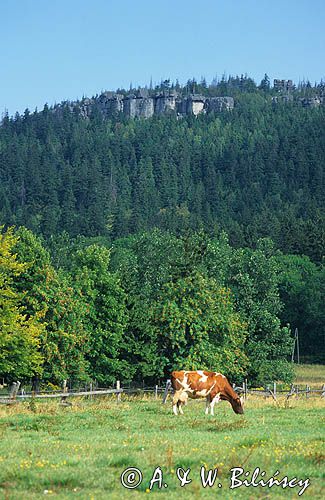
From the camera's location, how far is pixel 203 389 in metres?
27.2

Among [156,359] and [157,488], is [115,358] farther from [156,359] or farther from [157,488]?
[157,488]

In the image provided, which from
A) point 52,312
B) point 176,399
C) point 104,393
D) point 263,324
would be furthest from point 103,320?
point 176,399

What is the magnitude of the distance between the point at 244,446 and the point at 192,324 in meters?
34.1

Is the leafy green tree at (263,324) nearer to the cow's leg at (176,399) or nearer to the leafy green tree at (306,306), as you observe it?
the leafy green tree at (306,306)

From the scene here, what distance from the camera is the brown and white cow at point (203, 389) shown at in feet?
88.1

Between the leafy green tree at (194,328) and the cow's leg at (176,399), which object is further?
the leafy green tree at (194,328)

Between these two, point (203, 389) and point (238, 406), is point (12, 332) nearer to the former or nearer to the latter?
point (203, 389)

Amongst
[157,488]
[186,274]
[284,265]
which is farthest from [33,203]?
[157,488]

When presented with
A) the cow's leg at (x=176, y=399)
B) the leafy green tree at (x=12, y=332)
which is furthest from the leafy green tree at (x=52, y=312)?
the cow's leg at (x=176, y=399)

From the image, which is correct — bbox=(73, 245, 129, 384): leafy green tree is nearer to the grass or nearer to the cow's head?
→ the cow's head

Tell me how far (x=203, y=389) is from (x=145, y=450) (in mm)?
11331

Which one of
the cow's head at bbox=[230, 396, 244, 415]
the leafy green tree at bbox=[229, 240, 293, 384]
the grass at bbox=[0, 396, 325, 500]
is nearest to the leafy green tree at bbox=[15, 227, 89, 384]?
the leafy green tree at bbox=[229, 240, 293, 384]

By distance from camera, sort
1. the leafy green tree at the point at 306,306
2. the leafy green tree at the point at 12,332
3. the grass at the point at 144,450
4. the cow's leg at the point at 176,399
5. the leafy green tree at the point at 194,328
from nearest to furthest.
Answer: the grass at the point at 144,450 → the cow's leg at the point at 176,399 → the leafy green tree at the point at 12,332 → the leafy green tree at the point at 194,328 → the leafy green tree at the point at 306,306

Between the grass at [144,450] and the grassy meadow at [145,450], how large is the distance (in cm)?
2
